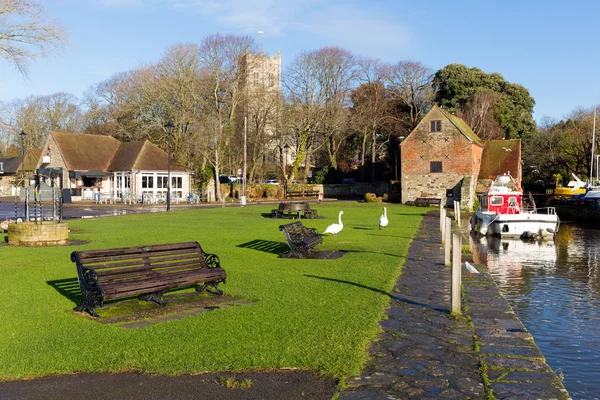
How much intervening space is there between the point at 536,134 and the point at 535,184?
23.1 feet

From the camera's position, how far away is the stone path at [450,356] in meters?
5.75

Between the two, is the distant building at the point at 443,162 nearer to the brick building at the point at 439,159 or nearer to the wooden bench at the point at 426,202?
the brick building at the point at 439,159

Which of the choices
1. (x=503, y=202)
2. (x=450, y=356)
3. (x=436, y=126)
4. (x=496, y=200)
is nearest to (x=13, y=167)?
(x=436, y=126)

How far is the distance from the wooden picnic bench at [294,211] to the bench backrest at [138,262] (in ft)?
65.1

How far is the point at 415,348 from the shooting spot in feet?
23.3

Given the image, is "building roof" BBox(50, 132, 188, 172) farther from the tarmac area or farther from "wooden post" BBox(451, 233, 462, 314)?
the tarmac area

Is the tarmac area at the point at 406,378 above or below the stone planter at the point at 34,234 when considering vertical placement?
below

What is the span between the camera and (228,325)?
781cm

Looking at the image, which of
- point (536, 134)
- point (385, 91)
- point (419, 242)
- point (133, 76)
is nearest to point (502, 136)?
point (536, 134)

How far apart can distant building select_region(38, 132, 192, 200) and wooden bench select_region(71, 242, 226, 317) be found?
133 feet

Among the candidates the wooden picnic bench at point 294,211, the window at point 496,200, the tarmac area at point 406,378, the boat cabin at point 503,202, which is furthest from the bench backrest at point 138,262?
the window at point 496,200

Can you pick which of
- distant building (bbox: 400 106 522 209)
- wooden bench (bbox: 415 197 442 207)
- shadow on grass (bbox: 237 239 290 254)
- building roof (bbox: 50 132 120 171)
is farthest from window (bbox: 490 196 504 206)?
building roof (bbox: 50 132 120 171)

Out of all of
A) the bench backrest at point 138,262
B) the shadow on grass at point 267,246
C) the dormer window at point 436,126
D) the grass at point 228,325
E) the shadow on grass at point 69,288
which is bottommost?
the shadow on grass at point 267,246

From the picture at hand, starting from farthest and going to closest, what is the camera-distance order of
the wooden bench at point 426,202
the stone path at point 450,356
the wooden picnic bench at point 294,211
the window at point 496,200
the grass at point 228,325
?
1. the wooden bench at point 426,202
2. the window at point 496,200
3. the wooden picnic bench at point 294,211
4. the grass at point 228,325
5. the stone path at point 450,356
